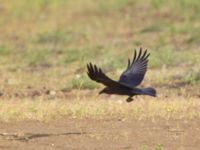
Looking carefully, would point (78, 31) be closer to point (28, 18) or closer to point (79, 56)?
point (28, 18)

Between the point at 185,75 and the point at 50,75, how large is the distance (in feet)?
7.49

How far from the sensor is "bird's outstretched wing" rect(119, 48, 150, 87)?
345 inches

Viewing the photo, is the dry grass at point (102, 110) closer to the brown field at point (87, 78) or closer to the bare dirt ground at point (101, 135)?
the brown field at point (87, 78)

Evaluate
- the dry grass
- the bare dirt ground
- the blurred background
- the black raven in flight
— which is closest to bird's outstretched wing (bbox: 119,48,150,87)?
the black raven in flight

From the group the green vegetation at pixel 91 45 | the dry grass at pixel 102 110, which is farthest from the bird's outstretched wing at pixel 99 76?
the green vegetation at pixel 91 45

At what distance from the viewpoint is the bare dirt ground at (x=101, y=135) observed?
25.9 ft

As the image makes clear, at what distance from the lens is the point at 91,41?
1775 centimetres

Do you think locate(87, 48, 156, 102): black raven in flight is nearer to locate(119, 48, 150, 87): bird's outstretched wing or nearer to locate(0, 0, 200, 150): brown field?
locate(119, 48, 150, 87): bird's outstretched wing

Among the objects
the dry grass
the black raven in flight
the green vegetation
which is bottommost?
the dry grass

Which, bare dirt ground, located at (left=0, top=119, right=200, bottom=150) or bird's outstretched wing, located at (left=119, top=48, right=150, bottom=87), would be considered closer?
bare dirt ground, located at (left=0, top=119, right=200, bottom=150)

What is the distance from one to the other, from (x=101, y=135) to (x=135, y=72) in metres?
0.97

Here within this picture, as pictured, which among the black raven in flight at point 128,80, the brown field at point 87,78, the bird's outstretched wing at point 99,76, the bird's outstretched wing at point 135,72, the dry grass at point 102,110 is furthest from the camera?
the dry grass at point 102,110

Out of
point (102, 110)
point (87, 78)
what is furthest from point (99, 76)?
point (87, 78)

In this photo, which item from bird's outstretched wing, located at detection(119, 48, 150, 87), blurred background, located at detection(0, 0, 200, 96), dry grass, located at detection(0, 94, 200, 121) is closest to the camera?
bird's outstretched wing, located at detection(119, 48, 150, 87)
